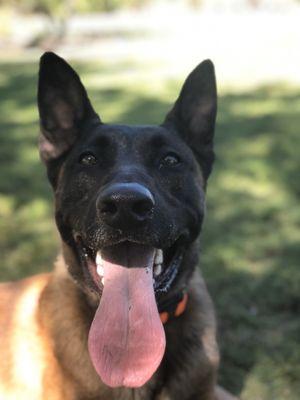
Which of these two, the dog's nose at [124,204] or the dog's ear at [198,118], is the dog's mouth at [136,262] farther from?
the dog's ear at [198,118]

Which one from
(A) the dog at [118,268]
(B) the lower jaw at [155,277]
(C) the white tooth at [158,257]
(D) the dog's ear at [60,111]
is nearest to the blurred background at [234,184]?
(A) the dog at [118,268]

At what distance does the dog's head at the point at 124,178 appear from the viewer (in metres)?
2.75

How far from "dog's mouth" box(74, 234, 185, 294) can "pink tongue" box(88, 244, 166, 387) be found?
123 mm

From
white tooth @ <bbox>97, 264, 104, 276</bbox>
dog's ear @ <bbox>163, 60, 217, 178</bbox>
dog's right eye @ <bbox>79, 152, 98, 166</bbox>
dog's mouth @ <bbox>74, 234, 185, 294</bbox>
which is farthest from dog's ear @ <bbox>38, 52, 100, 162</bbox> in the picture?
white tooth @ <bbox>97, 264, 104, 276</bbox>

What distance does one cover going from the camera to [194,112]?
11.7ft

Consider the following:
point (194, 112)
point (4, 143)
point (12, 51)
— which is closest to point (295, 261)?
point (194, 112)

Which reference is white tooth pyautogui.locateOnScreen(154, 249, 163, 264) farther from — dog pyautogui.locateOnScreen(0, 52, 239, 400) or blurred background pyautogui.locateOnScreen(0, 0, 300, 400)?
blurred background pyautogui.locateOnScreen(0, 0, 300, 400)

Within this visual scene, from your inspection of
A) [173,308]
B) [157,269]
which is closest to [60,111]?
[157,269]

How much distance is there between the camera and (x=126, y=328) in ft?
9.22

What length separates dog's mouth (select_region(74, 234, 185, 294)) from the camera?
2930 millimetres

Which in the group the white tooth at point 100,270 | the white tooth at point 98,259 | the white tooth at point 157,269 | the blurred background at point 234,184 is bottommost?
the blurred background at point 234,184

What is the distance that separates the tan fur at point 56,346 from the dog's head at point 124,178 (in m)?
0.21

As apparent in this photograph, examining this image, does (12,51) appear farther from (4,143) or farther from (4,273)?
(4,273)

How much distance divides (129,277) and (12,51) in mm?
20379
